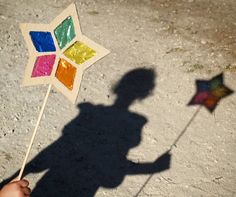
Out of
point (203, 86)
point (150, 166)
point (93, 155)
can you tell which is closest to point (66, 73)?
point (93, 155)

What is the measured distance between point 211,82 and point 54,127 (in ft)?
9.50

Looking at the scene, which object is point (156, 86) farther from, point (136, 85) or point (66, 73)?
point (66, 73)

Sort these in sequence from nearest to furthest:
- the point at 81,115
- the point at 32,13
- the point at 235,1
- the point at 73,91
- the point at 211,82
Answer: the point at 73,91
the point at 81,115
the point at 211,82
the point at 32,13
the point at 235,1

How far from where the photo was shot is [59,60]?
316 cm

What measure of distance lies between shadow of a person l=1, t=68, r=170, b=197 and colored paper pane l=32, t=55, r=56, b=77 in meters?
2.08

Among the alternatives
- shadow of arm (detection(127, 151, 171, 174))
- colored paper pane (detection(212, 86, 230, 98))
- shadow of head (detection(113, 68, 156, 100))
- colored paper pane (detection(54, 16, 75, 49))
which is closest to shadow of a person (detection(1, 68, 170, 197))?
shadow of arm (detection(127, 151, 171, 174))

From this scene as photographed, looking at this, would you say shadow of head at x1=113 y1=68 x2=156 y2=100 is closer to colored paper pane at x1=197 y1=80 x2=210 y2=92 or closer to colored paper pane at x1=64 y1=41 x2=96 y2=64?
colored paper pane at x1=197 y1=80 x2=210 y2=92

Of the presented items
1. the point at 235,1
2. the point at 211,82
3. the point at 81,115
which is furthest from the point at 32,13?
the point at 235,1

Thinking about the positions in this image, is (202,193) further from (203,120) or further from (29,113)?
(29,113)

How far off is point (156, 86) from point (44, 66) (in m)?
3.69

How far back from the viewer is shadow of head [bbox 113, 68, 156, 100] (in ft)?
21.2

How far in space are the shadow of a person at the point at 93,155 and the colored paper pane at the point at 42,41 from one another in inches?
87.2

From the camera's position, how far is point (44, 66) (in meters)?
3.19

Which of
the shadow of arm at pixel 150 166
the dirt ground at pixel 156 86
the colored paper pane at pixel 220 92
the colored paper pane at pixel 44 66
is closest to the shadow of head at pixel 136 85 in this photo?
the dirt ground at pixel 156 86
